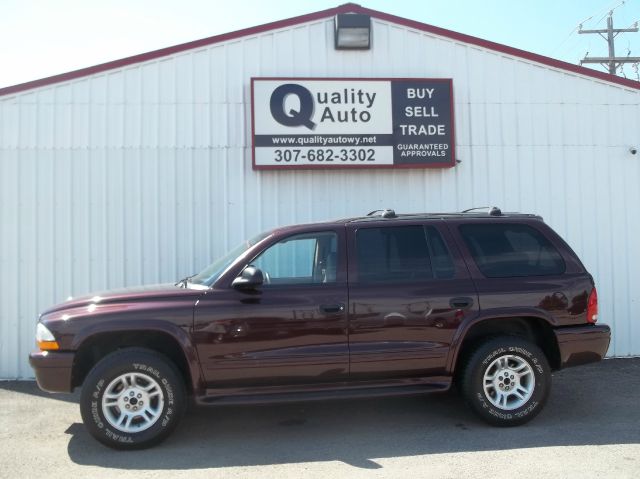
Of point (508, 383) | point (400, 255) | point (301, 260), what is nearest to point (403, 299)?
point (400, 255)

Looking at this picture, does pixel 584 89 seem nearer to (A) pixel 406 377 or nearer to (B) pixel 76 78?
(A) pixel 406 377

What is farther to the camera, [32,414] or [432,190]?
[432,190]

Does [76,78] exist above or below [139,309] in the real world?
above

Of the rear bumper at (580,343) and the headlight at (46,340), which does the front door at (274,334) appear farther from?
the rear bumper at (580,343)

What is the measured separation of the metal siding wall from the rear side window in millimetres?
2788

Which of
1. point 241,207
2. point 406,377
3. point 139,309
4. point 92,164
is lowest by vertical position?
point 406,377

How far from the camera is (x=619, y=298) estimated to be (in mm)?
8539

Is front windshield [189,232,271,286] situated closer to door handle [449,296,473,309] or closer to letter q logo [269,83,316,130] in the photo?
door handle [449,296,473,309]

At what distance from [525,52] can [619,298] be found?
12.0 feet

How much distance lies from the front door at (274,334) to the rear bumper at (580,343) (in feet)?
6.53

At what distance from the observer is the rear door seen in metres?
5.27

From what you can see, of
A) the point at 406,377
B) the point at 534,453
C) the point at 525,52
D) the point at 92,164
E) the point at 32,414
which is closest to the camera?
the point at 534,453

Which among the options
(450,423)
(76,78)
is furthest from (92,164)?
(450,423)

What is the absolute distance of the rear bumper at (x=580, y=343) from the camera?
18.2 ft
